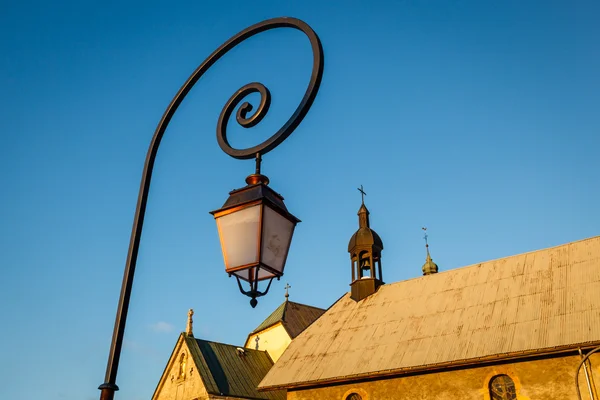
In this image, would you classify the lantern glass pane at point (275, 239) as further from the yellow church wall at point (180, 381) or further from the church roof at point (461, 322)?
the yellow church wall at point (180, 381)

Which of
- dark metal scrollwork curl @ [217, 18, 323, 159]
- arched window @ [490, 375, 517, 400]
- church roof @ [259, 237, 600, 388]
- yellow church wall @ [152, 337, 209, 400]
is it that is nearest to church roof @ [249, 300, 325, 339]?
yellow church wall @ [152, 337, 209, 400]

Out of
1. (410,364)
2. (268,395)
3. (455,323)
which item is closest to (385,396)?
(410,364)

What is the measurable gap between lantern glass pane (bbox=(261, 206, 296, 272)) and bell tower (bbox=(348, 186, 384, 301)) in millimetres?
23840

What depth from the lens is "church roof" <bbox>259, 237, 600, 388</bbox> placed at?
17.9 metres

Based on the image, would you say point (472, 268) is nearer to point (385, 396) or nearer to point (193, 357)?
point (385, 396)

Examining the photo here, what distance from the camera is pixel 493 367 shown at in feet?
59.1

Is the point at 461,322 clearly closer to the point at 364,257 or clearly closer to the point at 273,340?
the point at 364,257

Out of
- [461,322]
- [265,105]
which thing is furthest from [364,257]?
[265,105]

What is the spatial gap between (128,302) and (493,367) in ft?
55.3

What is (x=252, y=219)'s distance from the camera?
12.6 feet

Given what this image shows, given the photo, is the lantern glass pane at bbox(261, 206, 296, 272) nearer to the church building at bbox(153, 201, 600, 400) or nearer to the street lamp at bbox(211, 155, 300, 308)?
the street lamp at bbox(211, 155, 300, 308)

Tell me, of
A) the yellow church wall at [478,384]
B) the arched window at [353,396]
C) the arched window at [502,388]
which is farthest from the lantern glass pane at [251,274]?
the arched window at [353,396]

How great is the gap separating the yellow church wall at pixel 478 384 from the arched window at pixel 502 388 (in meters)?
0.21

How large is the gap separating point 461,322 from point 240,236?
60.9ft
